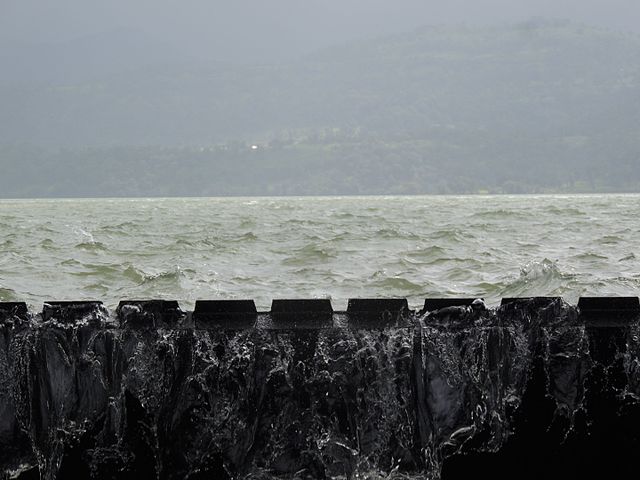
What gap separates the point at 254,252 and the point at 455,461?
13.8 metres

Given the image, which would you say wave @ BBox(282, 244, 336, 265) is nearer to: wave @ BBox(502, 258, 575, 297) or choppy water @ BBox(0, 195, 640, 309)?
choppy water @ BBox(0, 195, 640, 309)

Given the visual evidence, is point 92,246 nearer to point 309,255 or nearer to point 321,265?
point 309,255

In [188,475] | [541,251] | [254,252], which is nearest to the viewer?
[188,475]

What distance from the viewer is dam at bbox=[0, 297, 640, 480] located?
23.1 feet

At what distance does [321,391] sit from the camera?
7.12 meters

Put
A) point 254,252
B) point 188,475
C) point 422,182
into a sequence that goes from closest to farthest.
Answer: point 188,475 → point 254,252 → point 422,182

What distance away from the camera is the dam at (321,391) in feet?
23.1

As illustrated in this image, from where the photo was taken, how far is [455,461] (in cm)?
715

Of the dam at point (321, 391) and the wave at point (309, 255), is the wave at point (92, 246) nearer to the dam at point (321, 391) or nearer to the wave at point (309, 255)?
the wave at point (309, 255)

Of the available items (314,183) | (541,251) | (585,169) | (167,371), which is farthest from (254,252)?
(585,169)

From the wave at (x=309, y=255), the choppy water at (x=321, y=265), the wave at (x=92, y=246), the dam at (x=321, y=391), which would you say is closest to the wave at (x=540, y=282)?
the choppy water at (x=321, y=265)

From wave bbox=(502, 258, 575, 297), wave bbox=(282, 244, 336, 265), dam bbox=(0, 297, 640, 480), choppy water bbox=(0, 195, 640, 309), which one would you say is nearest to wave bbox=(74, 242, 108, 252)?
choppy water bbox=(0, 195, 640, 309)

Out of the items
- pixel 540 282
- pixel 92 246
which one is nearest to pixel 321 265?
pixel 540 282

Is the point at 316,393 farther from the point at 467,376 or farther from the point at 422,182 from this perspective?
the point at 422,182
